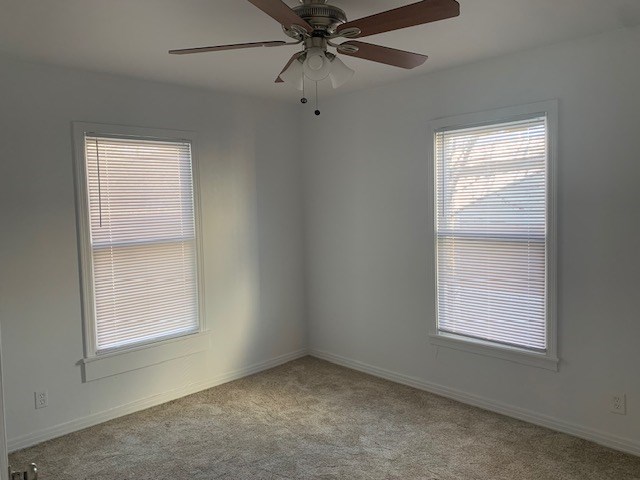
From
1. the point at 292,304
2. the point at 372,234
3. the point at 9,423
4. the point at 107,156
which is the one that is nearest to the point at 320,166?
the point at 372,234

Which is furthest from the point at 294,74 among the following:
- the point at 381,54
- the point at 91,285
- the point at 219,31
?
the point at 91,285

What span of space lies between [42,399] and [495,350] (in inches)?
126

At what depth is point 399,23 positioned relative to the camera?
1.96 m

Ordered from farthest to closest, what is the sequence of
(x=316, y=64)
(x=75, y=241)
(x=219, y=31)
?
1. (x=75, y=241)
2. (x=219, y=31)
3. (x=316, y=64)

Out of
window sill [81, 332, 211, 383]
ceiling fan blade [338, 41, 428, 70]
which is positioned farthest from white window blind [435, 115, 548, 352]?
window sill [81, 332, 211, 383]

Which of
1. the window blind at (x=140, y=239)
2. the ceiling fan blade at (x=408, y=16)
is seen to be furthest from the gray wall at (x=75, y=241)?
the ceiling fan blade at (x=408, y=16)

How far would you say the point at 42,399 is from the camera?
10.9 ft

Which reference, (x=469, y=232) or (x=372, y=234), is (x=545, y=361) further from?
(x=372, y=234)

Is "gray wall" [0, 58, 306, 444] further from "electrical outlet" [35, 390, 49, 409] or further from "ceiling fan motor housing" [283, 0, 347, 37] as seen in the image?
"ceiling fan motor housing" [283, 0, 347, 37]

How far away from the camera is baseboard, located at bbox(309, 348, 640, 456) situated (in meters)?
3.03

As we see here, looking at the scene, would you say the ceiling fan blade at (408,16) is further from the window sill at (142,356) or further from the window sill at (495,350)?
the window sill at (142,356)

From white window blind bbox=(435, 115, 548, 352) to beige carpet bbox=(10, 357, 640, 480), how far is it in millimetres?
666

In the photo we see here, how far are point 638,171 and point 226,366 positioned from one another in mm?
3464

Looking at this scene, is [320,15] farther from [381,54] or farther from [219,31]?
[219,31]
